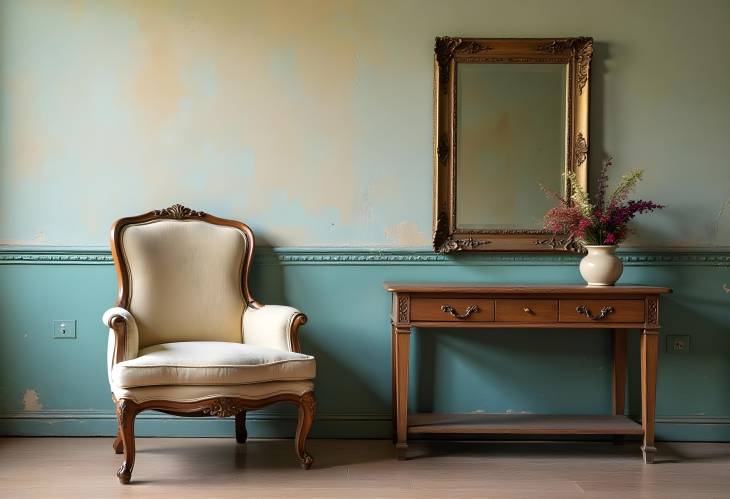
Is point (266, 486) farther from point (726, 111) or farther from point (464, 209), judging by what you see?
point (726, 111)

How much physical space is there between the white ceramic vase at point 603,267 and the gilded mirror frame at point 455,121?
25 cm

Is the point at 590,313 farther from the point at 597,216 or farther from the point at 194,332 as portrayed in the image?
the point at 194,332

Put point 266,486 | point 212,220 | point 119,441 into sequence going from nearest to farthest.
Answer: point 266,486 → point 119,441 → point 212,220

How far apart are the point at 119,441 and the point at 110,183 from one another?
1223 mm

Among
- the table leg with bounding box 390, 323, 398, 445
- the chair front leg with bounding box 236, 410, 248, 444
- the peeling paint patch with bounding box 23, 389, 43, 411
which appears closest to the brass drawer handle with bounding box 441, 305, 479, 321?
the table leg with bounding box 390, 323, 398, 445

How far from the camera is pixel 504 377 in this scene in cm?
365

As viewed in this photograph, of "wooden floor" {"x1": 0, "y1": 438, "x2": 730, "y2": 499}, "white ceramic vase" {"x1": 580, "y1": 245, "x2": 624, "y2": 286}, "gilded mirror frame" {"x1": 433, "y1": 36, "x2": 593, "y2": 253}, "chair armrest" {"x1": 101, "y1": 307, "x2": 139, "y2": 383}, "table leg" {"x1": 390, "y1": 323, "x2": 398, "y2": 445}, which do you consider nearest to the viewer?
"wooden floor" {"x1": 0, "y1": 438, "x2": 730, "y2": 499}

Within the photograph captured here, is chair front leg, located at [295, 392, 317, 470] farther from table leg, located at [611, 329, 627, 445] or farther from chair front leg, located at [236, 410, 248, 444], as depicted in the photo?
table leg, located at [611, 329, 627, 445]

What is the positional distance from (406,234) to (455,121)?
590 millimetres

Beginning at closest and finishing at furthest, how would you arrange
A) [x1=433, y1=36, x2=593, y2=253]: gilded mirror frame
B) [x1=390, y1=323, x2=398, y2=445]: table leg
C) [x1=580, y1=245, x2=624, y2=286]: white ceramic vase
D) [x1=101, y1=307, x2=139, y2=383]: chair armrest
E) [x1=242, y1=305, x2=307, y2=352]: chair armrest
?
[x1=101, y1=307, x2=139, y2=383]: chair armrest < [x1=242, y1=305, x2=307, y2=352]: chair armrest < [x1=580, y1=245, x2=624, y2=286]: white ceramic vase < [x1=390, y1=323, x2=398, y2=445]: table leg < [x1=433, y1=36, x2=593, y2=253]: gilded mirror frame

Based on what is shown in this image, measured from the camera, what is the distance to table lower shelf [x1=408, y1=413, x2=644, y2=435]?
3.23 metres

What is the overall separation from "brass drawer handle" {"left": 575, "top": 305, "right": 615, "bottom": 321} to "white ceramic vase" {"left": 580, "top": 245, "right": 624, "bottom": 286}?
196mm

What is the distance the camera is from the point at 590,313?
3.19 m

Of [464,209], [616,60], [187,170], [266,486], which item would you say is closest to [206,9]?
[187,170]
